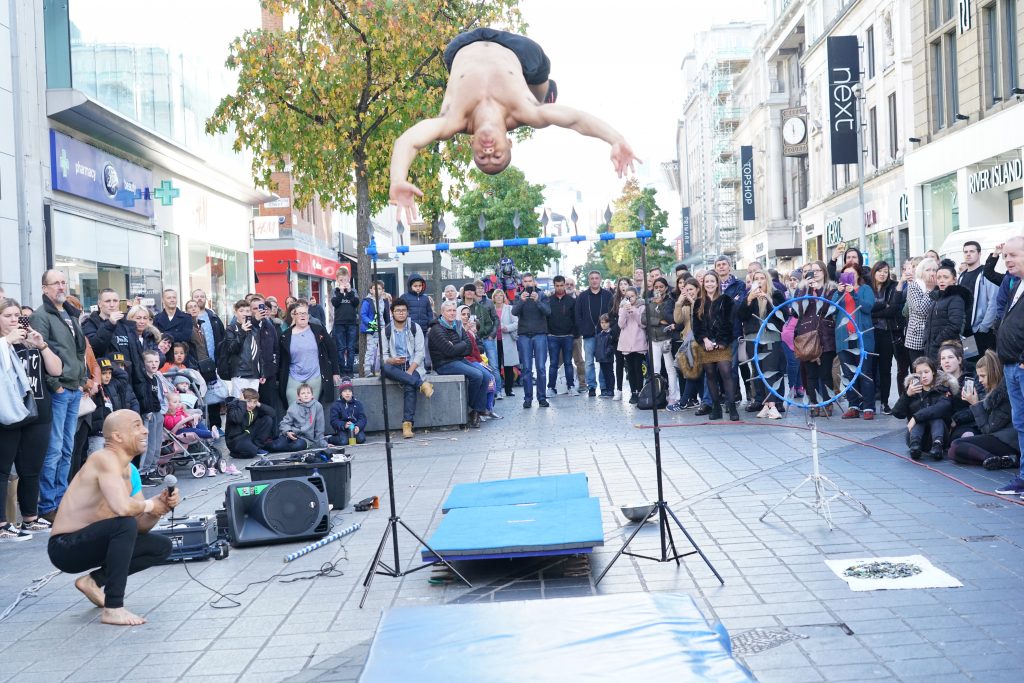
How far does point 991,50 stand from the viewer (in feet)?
88.1

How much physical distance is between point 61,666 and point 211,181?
1000 inches

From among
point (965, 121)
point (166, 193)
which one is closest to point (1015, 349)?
point (166, 193)

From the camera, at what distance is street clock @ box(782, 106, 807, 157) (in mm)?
51219

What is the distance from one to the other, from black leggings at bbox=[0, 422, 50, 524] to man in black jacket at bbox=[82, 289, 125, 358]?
2.23m

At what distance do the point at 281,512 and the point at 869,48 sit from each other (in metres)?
38.1

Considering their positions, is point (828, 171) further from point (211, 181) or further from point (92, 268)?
point (92, 268)

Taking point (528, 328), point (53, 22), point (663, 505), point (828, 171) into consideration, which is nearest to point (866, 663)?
point (663, 505)

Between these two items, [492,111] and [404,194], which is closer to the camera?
[492,111]

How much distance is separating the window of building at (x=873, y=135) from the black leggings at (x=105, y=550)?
38382 millimetres

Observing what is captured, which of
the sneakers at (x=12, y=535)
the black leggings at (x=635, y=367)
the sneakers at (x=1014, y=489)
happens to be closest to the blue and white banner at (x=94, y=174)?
the black leggings at (x=635, y=367)

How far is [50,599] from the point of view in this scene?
24.0ft

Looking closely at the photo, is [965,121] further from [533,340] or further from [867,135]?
[533,340]

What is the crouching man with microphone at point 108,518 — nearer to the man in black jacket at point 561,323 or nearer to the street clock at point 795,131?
the man in black jacket at point 561,323

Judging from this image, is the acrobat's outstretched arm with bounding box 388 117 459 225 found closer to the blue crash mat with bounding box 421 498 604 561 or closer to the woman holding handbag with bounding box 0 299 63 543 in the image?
the blue crash mat with bounding box 421 498 604 561
